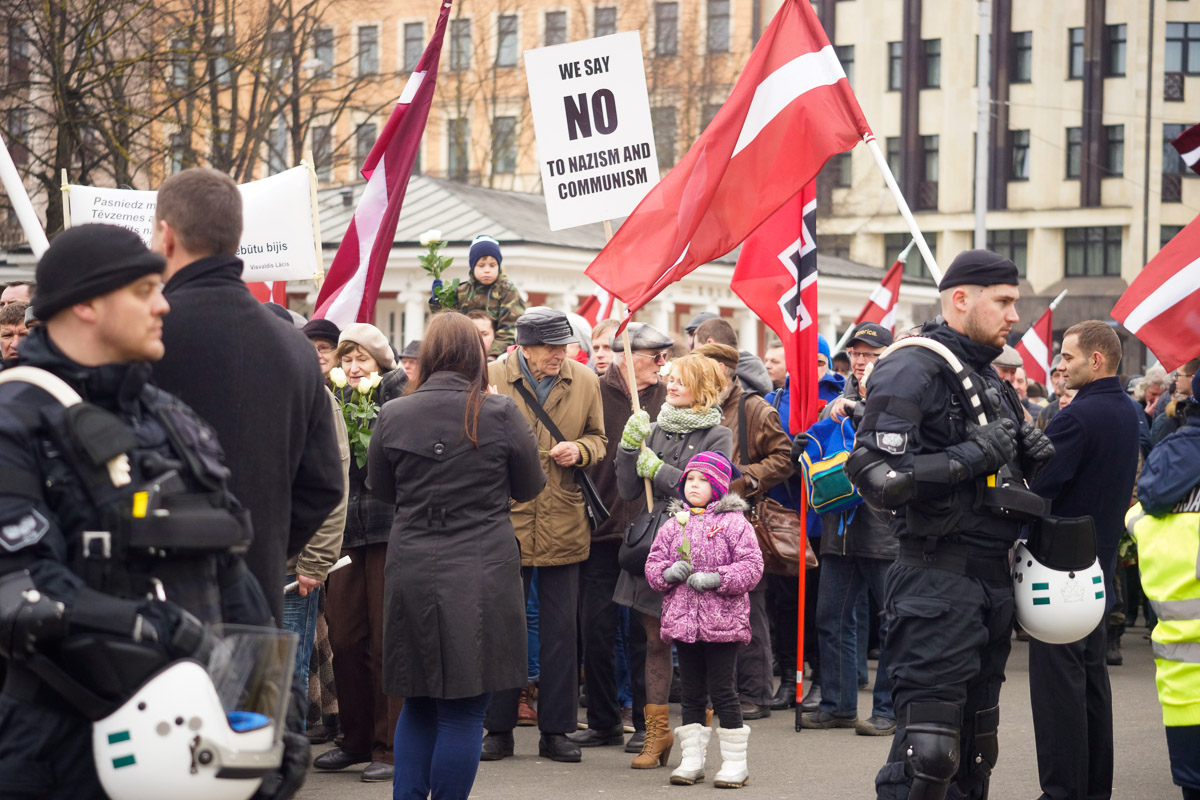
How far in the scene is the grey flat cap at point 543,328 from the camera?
8.41 meters

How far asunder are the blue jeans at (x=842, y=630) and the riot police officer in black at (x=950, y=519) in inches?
121

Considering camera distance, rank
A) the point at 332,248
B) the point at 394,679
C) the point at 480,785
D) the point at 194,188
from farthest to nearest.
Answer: the point at 332,248 → the point at 480,785 → the point at 394,679 → the point at 194,188

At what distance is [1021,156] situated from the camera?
192 feet

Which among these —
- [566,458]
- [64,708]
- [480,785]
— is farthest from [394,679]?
[64,708]

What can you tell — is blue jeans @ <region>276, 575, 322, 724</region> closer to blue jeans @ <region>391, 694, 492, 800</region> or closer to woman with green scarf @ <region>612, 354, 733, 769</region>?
blue jeans @ <region>391, 694, 492, 800</region>

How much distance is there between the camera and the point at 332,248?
22.2m

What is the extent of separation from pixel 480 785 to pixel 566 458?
1.80m

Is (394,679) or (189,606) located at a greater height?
(189,606)

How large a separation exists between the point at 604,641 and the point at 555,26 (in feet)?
164

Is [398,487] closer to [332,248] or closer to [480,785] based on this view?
[480,785]

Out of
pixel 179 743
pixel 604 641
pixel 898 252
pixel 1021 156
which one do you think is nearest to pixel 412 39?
pixel 898 252

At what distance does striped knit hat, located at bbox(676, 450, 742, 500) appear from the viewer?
7684mm

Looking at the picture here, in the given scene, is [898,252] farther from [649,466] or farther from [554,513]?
[649,466]

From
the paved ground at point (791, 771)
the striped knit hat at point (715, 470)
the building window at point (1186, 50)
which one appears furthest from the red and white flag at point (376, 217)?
the building window at point (1186, 50)
